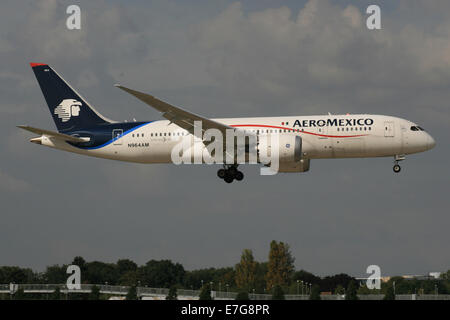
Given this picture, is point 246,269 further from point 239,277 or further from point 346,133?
point 346,133

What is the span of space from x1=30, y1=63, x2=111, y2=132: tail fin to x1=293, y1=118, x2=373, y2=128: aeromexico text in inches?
570

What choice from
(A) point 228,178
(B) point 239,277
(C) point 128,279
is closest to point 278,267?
(B) point 239,277

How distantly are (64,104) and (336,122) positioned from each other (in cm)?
2043

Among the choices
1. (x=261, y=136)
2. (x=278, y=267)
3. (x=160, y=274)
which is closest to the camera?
(x=261, y=136)

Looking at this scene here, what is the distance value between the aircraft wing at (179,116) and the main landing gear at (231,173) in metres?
3.44

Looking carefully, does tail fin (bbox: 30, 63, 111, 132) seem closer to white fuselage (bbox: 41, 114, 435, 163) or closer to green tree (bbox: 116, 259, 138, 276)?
white fuselage (bbox: 41, 114, 435, 163)

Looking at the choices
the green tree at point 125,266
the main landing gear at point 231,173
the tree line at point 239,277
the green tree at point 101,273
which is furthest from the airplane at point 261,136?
the green tree at point 125,266

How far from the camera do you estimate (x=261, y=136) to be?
4444cm

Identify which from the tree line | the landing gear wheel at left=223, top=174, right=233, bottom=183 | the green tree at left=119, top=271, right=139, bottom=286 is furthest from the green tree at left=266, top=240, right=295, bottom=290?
the landing gear wheel at left=223, top=174, right=233, bottom=183

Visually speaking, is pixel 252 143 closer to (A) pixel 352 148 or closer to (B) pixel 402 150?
A: (A) pixel 352 148

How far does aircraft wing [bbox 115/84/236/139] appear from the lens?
129 feet

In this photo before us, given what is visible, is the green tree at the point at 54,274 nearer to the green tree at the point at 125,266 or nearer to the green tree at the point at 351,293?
the green tree at the point at 125,266

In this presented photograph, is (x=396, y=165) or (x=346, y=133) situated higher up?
(x=346, y=133)

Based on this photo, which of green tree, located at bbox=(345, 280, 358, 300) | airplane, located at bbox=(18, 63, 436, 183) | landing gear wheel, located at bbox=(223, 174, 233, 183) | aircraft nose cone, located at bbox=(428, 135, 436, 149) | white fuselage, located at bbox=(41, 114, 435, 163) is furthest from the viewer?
green tree, located at bbox=(345, 280, 358, 300)
